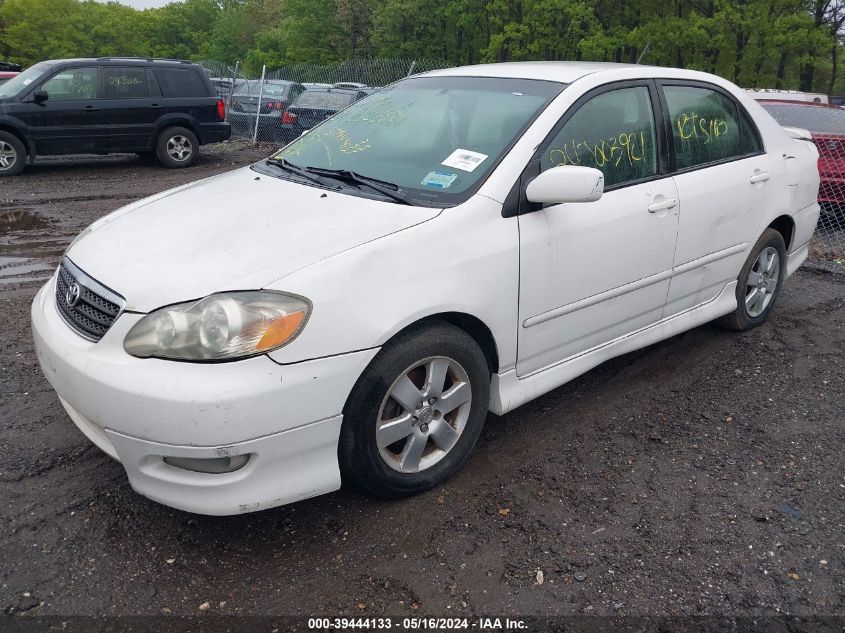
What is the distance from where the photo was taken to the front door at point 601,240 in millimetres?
3166

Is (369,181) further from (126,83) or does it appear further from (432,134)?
(126,83)

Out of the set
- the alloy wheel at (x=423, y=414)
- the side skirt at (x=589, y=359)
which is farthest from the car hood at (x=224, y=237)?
the side skirt at (x=589, y=359)

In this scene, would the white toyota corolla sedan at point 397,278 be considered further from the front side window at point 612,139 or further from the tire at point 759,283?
the tire at point 759,283

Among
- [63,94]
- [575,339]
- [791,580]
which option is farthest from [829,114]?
[63,94]

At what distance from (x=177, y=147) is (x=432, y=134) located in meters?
10.5

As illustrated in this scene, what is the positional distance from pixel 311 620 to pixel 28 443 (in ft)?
6.06

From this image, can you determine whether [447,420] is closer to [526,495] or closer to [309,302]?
[526,495]

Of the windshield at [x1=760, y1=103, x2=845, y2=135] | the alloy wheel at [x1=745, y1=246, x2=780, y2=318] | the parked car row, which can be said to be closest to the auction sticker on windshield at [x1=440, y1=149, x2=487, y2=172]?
the alloy wheel at [x1=745, y1=246, x2=780, y2=318]

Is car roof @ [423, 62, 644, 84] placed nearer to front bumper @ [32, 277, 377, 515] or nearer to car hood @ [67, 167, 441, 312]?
car hood @ [67, 167, 441, 312]

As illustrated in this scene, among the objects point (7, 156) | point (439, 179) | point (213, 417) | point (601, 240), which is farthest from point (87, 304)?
point (7, 156)

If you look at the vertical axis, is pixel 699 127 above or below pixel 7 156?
above

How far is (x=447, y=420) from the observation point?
10.1ft

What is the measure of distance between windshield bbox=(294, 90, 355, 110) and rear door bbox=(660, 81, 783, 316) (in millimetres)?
10305

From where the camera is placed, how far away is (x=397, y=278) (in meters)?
2.67
